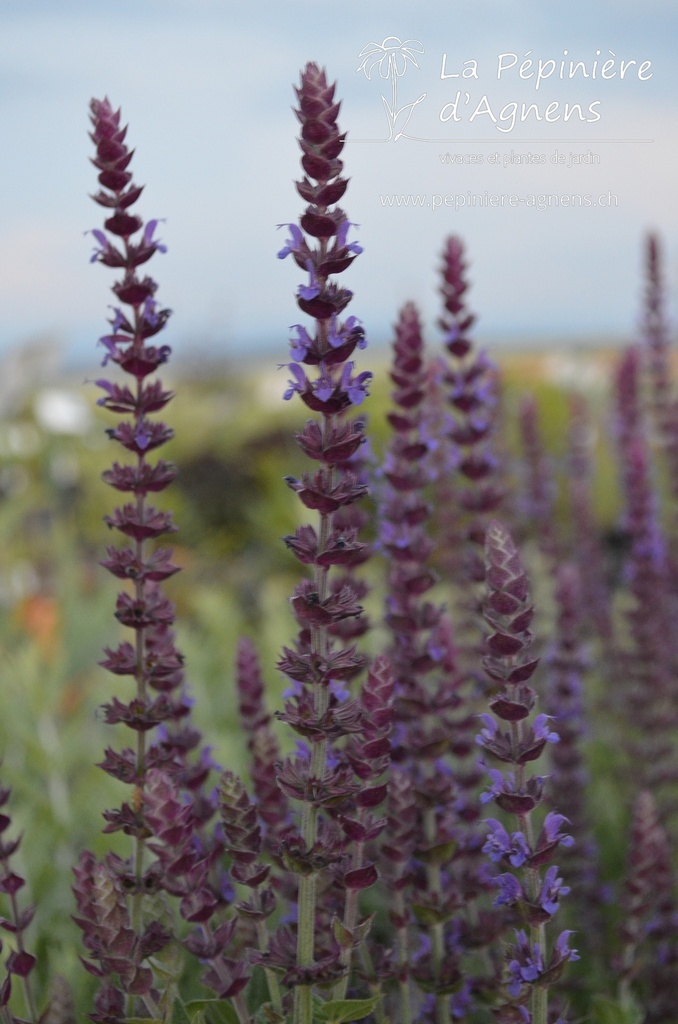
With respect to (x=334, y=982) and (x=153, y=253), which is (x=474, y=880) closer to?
(x=334, y=982)

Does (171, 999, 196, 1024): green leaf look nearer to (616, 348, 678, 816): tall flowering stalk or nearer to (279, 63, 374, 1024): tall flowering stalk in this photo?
(279, 63, 374, 1024): tall flowering stalk

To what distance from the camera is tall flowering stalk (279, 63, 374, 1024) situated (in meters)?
1.00

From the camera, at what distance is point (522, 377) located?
27.6ft

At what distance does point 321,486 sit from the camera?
3.33 ft

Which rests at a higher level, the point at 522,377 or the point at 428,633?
the point at 522,377

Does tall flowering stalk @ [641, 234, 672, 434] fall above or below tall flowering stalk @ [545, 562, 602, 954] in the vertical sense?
above

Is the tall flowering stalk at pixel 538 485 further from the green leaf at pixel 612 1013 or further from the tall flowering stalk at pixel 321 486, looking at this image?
the tall flowering stalk at pixel 321 486

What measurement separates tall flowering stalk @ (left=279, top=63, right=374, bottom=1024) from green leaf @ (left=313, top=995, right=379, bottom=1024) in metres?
0.03

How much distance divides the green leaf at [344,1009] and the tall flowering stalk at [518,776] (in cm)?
16

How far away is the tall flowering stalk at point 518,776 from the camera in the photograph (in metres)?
1.04

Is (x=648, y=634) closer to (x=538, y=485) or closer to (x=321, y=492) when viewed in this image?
(x=538, y=485)

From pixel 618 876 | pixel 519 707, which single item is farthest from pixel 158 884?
pixel 618 876

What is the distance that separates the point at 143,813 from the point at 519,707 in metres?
0.44

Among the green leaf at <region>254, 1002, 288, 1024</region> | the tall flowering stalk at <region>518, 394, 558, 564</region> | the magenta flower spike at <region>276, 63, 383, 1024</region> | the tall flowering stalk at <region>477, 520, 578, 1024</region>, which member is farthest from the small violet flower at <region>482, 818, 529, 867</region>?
the tall flowering stalk at <region>518, 394, 558, 564</region>
